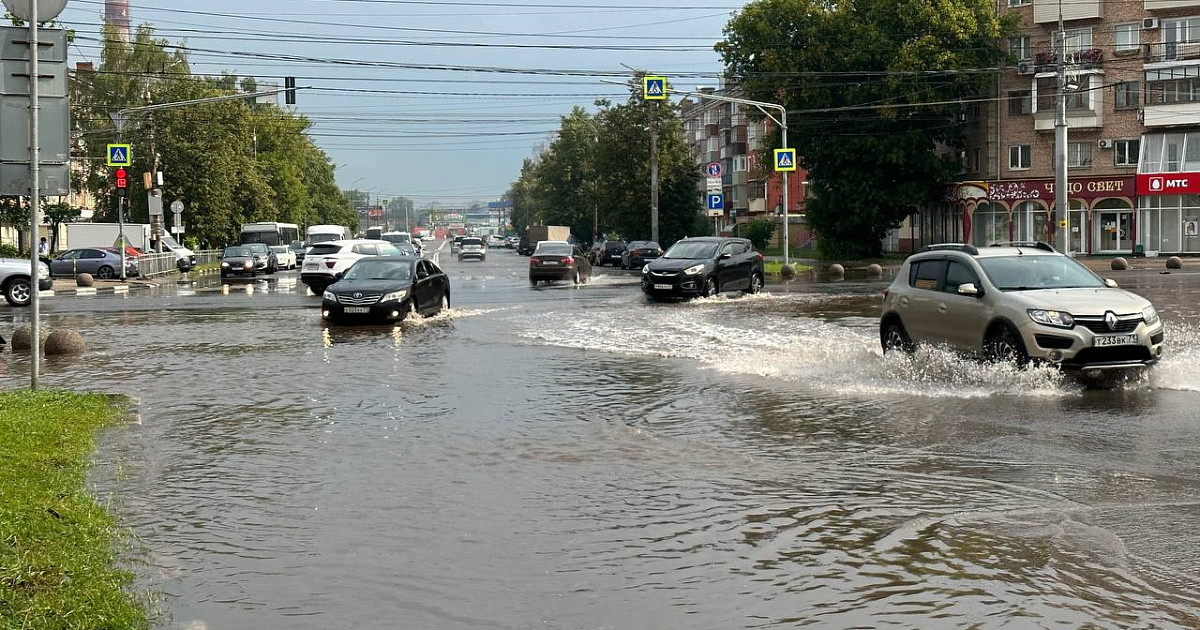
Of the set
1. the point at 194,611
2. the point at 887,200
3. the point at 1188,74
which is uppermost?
the point at 1188,74

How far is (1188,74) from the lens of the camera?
196 ft

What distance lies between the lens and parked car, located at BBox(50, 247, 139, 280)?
52.1 metres

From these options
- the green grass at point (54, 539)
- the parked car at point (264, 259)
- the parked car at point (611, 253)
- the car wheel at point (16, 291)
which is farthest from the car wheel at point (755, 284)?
the parked car at point (611, 253)

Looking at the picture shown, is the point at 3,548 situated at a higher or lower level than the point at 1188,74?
lower

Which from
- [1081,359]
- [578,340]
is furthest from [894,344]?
[578,340]

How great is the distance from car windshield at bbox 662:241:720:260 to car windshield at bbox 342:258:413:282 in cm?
886

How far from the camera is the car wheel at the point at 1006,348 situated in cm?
1337

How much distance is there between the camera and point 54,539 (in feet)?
21.9

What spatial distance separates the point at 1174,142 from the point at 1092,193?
4.33m

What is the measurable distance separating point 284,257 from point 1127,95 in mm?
42991

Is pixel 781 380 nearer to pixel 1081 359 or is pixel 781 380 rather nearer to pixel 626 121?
pixel 1081 359

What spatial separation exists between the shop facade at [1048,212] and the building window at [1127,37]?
6.17m

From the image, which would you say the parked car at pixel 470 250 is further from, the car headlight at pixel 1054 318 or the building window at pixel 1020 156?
the car headlight at pixel 1054 318

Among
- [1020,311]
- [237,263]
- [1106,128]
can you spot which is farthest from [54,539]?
[1106,128]
